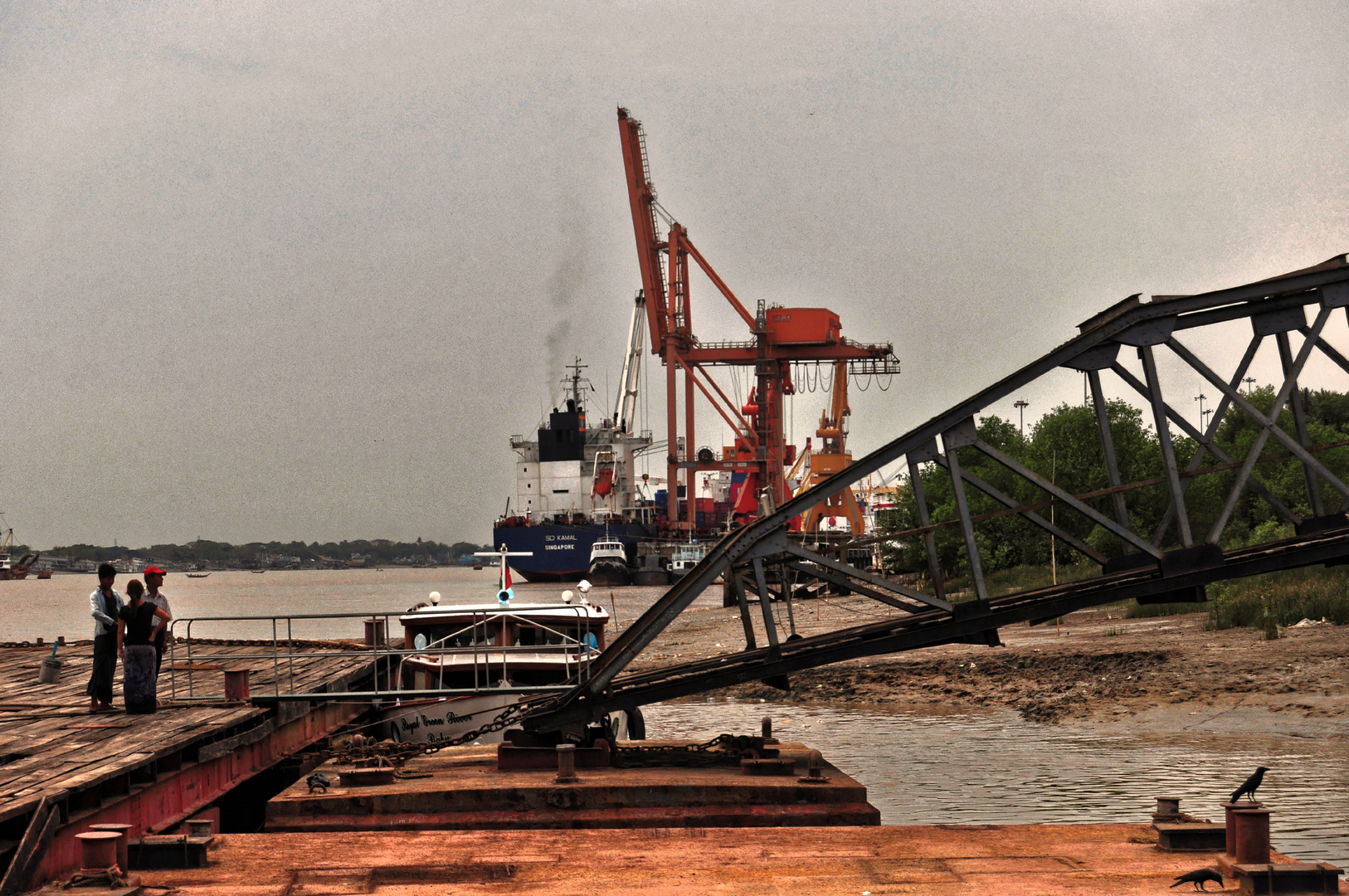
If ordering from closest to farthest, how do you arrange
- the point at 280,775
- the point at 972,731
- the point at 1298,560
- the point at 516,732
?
the point at 1298,560 < the point at 516,732 < the point at 280,775 < the point at 972,731

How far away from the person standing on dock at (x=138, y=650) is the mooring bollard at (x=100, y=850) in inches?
269

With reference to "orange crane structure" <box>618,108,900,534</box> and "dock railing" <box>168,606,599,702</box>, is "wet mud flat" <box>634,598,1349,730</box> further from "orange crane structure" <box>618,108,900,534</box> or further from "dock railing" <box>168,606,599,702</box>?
"orange crane structure" <box>618,108,900,534</box>

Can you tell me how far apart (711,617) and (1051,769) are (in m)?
43.7

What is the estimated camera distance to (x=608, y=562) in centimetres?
10825

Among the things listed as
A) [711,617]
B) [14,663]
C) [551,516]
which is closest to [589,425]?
[551,516]

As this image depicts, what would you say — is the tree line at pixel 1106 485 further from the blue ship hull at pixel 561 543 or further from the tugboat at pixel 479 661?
the blue ship hull at pixel 561 543

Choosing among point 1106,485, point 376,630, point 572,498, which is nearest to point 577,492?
point 572,498

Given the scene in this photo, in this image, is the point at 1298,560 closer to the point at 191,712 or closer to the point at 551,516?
the point at 191,712

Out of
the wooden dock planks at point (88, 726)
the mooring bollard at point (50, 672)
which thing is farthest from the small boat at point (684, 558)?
the mooring bollard at point (50, 672)

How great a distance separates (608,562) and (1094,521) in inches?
3807

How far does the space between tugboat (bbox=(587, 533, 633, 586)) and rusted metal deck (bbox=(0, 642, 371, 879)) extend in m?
88.8

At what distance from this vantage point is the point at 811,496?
40.2ft

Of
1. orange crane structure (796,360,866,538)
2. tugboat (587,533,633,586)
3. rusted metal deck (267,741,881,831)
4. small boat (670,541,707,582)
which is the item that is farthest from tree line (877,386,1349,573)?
rusted metal deck (267,741,881,831)

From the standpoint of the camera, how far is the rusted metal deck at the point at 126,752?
366 inches
